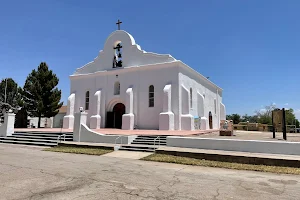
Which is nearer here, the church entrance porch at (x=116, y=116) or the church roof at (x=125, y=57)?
the church roof at (x=125, y=57)

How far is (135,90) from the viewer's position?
908 inches

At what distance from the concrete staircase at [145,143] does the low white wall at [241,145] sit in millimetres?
986

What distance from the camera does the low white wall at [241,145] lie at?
31.3 ft

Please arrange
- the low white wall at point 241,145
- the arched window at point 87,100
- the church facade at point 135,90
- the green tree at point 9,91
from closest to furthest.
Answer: the low white wall at point 241,145 → the church facade at point 135,90 → the arched window at point 87,100 → the green tree at point 9,91

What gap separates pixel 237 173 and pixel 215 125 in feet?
83.6

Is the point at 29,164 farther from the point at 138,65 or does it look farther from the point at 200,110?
the point at 200,110

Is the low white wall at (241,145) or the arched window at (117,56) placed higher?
the arched window at (117,56)

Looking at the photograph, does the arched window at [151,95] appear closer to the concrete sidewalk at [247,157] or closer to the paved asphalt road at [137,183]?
the concrete sidewalk at [247,157]

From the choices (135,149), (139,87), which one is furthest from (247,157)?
(139,87)

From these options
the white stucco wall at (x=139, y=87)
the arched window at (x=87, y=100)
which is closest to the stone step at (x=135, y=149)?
the white stucco wall at (x=139, y=87)

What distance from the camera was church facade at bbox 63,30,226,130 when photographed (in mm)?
21172

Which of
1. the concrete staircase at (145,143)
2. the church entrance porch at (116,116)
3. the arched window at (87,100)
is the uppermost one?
the arched window at (87,100)

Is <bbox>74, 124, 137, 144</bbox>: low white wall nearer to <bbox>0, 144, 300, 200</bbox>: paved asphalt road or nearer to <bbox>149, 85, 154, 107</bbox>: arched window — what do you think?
<bbox>0, 144, 300, 200</bbox>: paved asphalt road

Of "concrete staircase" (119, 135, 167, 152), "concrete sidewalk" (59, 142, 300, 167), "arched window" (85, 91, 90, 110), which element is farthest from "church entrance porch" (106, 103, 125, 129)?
"concrete sidewalk" (59, 142, 300, 167)
